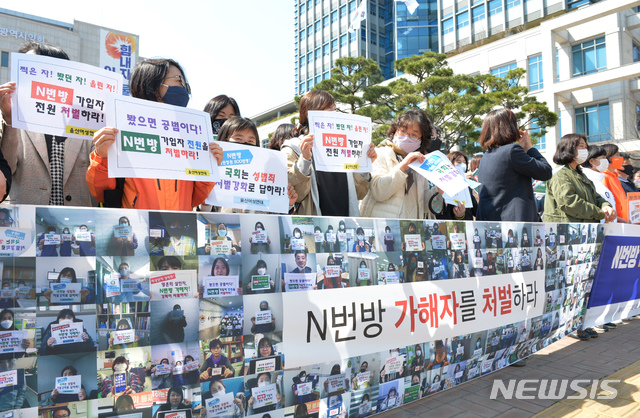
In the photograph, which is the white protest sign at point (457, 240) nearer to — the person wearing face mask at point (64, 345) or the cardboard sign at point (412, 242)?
the cardboard sign at point (412, 242)

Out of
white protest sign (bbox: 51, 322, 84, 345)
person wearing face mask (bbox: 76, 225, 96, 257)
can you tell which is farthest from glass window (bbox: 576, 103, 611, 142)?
white protest sign (bbox: 51, 322, 84, 345)

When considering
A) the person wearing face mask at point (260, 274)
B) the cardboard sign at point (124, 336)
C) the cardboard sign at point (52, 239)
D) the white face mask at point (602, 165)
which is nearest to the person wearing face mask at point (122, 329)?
the cardboard sign at point (124, 336)

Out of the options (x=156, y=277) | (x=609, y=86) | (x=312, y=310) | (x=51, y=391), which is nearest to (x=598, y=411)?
(x=312, y=310)

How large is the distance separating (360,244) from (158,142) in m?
1.12

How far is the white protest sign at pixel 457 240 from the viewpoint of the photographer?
9.18ft

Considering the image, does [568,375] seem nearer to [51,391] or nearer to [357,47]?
[51,391]

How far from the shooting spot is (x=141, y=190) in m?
2.23

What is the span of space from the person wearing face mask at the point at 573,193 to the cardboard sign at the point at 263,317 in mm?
3563

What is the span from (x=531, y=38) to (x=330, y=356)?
28291mm

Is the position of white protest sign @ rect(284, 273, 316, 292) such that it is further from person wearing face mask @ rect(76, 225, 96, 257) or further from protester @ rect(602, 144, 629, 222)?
protester @ rect(602, 144, 629, 222)

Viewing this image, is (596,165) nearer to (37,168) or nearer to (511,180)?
(511,180)

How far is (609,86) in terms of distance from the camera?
2252cm

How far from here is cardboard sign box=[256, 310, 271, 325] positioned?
192cm

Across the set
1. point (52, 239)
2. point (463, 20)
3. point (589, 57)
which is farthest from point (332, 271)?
point (463, 20)
